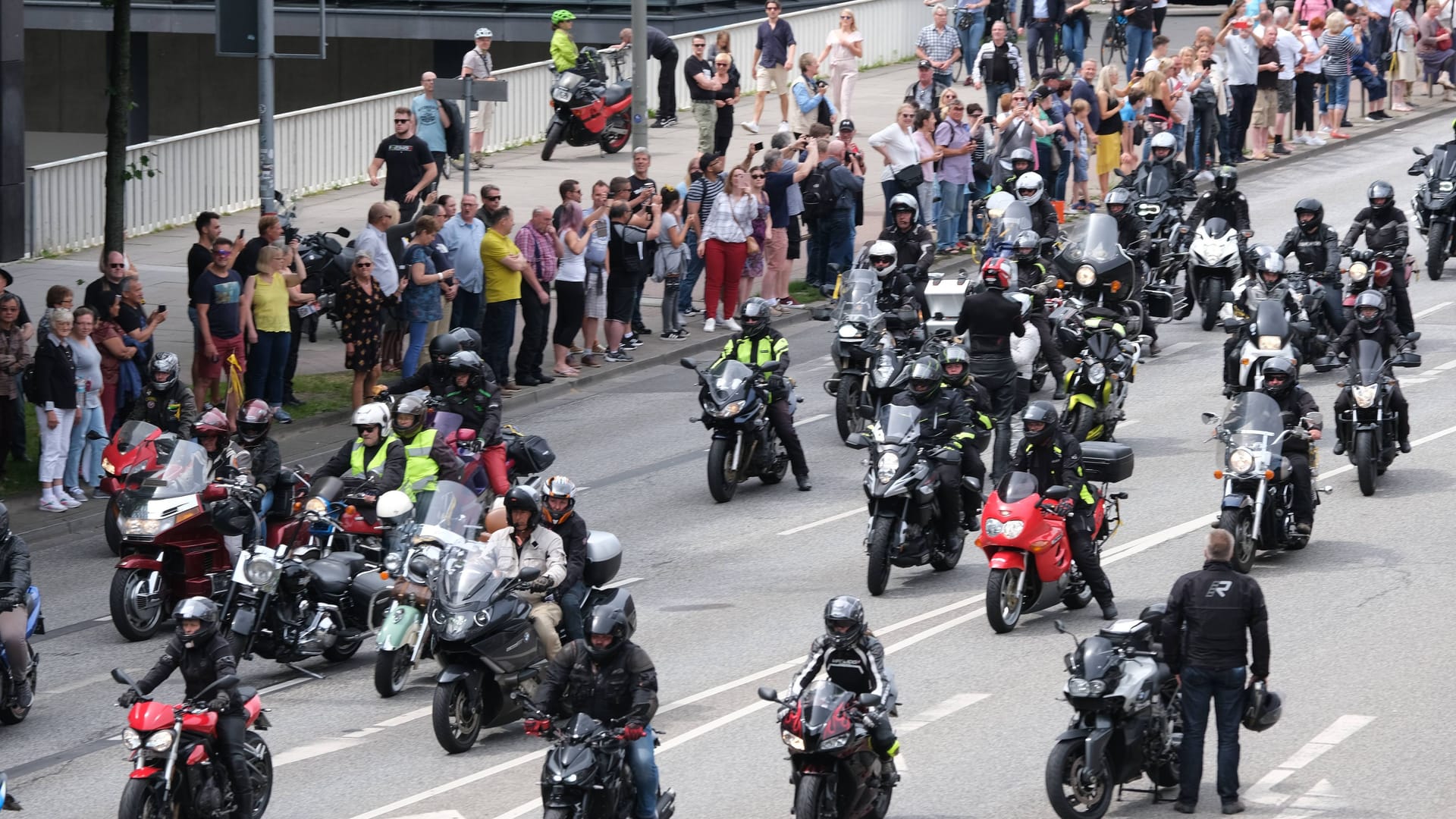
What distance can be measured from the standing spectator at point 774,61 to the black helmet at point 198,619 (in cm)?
Result: 2410

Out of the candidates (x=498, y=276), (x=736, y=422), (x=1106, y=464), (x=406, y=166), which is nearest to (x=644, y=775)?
(x=1106, y=464)

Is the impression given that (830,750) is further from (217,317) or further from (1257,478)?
(217,317)

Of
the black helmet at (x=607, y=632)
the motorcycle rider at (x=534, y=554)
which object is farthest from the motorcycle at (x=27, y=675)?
the black helmet at (x=607, y=632)

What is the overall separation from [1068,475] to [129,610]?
7.00m

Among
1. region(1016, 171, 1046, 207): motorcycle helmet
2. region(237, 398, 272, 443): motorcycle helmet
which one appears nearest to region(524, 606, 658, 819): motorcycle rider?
region(237, 398, 272, 443): motorcycle helmet

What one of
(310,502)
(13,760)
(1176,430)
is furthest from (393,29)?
(13,760)

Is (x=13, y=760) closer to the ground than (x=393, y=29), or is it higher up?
closer to the ground

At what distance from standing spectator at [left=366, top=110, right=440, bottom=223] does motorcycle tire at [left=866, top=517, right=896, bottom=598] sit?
10.8 m

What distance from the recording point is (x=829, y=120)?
32406 mm

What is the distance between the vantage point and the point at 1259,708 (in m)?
13.0

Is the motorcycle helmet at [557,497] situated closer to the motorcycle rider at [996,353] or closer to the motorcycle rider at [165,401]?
the motorcycle rider at [165,401]

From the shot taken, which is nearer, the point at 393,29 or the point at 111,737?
the point at 111,737

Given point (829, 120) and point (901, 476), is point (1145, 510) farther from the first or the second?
point (829, 120)

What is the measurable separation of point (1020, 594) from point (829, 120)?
1661cm
